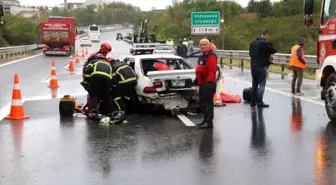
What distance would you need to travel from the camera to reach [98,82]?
385 inches

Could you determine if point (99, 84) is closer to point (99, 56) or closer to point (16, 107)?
point (99, 56)

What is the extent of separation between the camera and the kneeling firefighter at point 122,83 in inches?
407

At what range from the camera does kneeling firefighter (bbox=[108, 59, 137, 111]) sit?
10.3 metres

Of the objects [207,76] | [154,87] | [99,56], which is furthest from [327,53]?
[99,56]

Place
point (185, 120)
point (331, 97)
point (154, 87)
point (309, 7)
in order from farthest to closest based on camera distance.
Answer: point (309, 7)
point (154, 87)
point (185, 120)
point (331, 97)

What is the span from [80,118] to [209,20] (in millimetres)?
27549

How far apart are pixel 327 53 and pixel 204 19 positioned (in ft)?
88.7

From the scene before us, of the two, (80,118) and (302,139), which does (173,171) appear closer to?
(302,139)

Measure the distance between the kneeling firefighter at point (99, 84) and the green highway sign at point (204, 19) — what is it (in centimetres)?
2684

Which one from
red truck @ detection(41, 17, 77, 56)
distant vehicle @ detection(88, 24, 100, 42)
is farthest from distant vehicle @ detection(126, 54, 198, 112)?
distant vehicle @ detection(88, 24, 100, 42)

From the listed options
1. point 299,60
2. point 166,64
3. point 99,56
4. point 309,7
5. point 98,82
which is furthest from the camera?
point 299,60

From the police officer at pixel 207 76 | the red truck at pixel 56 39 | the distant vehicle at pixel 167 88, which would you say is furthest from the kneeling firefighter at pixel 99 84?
the red truck at pixel 56 39

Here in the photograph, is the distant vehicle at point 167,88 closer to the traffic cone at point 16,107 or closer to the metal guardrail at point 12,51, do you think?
the traffic cone at point 16,107

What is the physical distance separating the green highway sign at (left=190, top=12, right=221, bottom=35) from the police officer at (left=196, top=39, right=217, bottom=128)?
27.1 m
